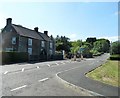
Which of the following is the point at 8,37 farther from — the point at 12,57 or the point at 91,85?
the point at 91,85

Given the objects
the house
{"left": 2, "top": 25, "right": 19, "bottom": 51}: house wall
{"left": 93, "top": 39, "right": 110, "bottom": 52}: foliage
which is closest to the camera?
the house

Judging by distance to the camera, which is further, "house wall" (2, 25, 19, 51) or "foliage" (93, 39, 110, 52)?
"foliage" (93, 39, 110, 52)

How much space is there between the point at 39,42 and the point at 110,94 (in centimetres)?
4928

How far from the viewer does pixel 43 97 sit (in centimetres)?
901

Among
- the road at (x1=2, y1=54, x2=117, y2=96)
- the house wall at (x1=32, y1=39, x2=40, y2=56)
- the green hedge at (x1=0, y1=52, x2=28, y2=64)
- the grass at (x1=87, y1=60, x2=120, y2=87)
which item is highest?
the house wall at (x1=32, y1=39, x2=40, y2=56)

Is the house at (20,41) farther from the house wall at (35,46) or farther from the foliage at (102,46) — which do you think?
the foliage at (102,46)

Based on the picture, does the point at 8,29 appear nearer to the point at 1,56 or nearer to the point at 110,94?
the point at 1,56

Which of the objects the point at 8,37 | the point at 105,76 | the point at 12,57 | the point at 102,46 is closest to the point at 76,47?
the point at 102,46

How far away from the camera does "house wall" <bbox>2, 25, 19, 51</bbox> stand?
4941cm

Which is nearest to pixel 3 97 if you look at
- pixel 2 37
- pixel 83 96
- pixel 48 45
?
pixel 83 96

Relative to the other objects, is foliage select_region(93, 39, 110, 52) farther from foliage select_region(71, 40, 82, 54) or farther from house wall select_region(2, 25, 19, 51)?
house wall select_region(2, 25, 19, 51)

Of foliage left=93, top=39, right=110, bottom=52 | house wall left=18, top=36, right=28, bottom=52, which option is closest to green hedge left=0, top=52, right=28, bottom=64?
house wall left=18, top=36, right=28, bottom=52

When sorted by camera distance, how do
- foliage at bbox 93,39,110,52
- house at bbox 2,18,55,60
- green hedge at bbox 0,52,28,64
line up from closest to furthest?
green hedge at bbox 0,52,28,64 → house at bbox 2,18,55,60 → foliage at bbox 93,39,110,52

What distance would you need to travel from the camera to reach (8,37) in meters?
51.1
